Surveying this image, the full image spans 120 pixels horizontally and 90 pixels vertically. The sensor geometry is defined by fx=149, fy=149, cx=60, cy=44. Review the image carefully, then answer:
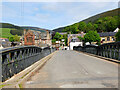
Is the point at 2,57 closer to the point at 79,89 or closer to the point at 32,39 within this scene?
the point at 79,89

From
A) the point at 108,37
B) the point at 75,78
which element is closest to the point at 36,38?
the point at 108,37

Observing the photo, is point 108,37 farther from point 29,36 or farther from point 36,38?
point 29,36

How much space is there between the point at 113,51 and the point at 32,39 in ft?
176

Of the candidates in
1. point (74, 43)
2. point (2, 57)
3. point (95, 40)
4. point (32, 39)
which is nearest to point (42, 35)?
point (32, 39)

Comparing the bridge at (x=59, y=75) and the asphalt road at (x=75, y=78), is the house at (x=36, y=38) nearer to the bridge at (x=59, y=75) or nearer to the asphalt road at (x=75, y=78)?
the bridge at (x=59, y=75)

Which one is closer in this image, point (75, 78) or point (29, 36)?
point (75, 78)

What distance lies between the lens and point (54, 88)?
5418 mm

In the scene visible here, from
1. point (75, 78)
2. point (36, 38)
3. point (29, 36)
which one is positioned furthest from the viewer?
point (36, 38)

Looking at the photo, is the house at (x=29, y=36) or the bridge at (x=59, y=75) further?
the house at (x=29, y=36)

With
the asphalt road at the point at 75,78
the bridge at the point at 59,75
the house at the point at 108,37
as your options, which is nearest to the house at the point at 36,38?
the house at the point at 108,37

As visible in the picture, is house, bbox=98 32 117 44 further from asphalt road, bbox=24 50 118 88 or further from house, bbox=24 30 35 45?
asphalt road, bbox=24 50 118 88

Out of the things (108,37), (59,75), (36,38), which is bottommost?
(59,75)

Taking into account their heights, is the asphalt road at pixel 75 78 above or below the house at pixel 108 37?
below

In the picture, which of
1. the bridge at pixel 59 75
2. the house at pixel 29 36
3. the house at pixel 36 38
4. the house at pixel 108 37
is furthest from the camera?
the house at pixel 108 37
